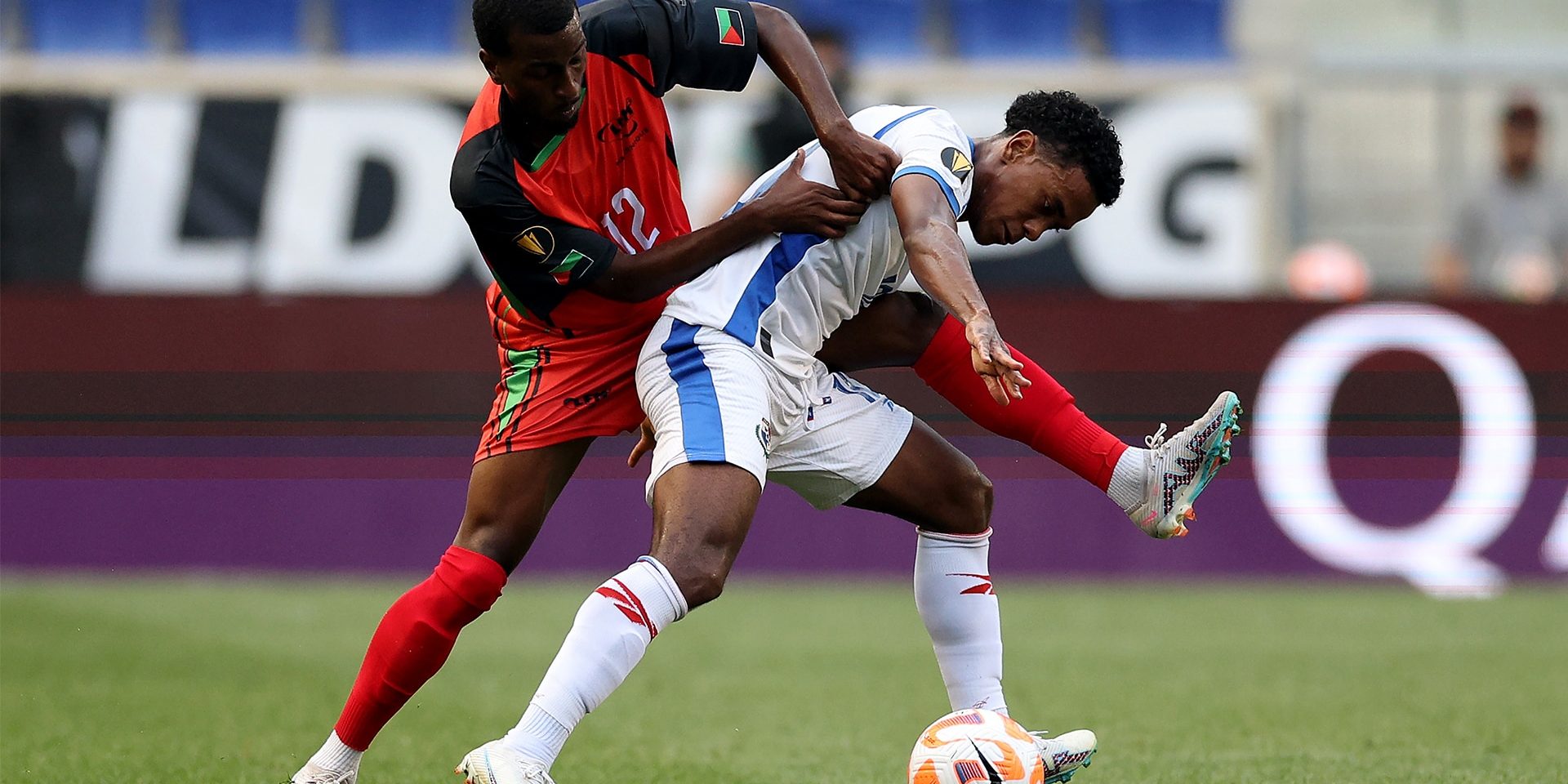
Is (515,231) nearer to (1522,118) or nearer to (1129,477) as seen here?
(1129,477)

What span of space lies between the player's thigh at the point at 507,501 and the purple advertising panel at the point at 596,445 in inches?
196

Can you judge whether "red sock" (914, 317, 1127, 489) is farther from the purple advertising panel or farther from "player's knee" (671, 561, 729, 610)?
the purple advertising panel

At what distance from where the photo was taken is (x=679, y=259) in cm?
411

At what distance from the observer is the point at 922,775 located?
393cm

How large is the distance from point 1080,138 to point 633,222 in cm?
108

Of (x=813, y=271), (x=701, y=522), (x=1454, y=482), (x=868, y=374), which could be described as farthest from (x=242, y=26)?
(x=701, y=522)

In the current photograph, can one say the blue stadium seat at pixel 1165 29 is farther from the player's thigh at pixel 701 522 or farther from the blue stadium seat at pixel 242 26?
the player's thigh at pixel 701 522

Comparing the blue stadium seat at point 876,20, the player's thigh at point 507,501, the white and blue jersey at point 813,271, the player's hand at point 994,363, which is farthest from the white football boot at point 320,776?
the blue stadium seat at point 876,20

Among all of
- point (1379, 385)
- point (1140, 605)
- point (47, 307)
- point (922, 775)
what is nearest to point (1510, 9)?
point (1379, 385)

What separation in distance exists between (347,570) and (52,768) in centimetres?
482

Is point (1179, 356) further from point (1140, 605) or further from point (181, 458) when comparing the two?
point (181, 458)

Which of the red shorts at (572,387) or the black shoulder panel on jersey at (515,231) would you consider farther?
the red shorts at (572,387)

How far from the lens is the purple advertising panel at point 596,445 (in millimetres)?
9359

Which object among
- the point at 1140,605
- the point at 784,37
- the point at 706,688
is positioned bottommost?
the point at 1140,605
